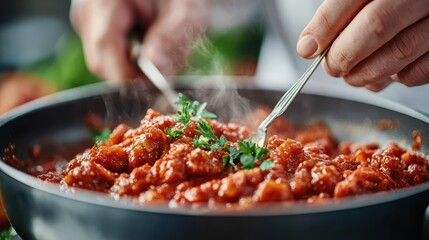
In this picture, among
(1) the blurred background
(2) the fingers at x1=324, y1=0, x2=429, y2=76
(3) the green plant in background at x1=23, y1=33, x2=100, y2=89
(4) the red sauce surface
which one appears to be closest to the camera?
(4) the red sauce surface

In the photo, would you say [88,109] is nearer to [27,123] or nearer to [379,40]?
[27,123]

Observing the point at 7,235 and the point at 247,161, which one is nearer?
the point at 247,161

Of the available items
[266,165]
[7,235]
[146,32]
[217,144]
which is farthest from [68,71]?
[266,165]

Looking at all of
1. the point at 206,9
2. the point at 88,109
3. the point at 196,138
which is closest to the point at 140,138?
the point at 196,138

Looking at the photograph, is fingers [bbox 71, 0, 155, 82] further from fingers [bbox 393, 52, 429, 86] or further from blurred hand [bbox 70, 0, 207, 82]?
fingers [bbox 393, 52, 429, 86]

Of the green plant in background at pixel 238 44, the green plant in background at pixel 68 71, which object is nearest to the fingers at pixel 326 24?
the green plant in background at pixel 238 44

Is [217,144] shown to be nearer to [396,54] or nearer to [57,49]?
[396,54]

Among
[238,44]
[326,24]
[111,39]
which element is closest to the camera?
[326,24]

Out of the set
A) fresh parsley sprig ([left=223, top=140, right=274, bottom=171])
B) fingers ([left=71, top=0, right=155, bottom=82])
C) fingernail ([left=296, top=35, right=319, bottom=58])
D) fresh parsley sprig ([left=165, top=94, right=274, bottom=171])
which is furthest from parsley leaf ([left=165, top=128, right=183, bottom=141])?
fingers ([left=71, top=0, right=155, bottom=82])
